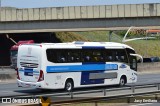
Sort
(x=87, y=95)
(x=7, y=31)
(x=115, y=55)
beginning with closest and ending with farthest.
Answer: (x=87, y=95), (x=115, y=55), (x=7, y=31)

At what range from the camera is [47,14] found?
185 feet

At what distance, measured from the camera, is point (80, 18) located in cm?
5459

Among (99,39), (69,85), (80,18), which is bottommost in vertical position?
(69,85)

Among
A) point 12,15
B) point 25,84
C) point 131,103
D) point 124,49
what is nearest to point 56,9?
point 12,15

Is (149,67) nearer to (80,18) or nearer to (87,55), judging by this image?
(80,18)

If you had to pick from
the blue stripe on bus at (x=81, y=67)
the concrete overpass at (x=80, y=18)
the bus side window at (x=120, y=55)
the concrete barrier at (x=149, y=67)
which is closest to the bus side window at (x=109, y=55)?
the blue stripe on bus at (x=81, y=67)

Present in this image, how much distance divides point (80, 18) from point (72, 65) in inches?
1139

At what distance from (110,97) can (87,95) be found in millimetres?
1014

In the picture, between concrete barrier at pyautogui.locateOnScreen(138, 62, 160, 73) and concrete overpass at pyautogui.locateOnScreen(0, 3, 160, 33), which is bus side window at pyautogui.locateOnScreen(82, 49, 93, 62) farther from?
concrete barrier at pyautogui.locateOnScreen(138, 62, 160, 73)

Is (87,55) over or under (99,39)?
under

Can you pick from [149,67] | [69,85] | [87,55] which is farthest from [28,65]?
[149,67]

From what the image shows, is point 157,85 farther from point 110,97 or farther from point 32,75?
point 32,75

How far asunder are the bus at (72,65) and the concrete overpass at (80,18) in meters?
21.8

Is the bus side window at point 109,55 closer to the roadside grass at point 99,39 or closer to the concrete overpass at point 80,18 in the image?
the concrete overpass at point 80,18
